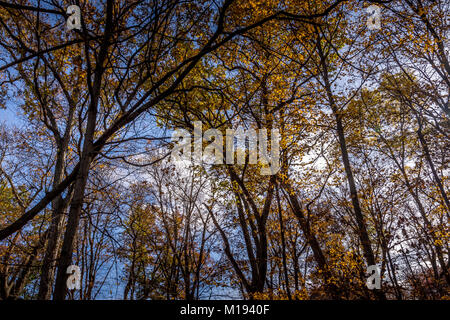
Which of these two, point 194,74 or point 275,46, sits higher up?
point 275,46

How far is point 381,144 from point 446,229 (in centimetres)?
549

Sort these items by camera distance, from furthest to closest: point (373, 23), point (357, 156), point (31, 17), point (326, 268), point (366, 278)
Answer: point (357, 156) → point (373, 23) → point (326, 268) → point (366, 278) → point (31, 17)

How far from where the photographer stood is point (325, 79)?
7520mm

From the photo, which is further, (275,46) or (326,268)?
(275,46)
